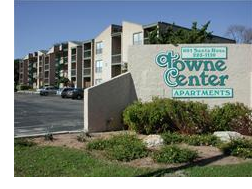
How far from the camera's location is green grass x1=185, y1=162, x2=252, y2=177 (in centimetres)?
659

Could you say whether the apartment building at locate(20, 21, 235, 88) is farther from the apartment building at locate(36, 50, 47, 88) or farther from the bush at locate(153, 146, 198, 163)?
the bush at locate(153, 146, 198, 163)

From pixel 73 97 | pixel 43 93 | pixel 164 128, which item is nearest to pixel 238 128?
pixel 164 128

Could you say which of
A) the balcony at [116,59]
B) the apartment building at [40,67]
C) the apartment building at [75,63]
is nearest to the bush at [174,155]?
the balcony at [116,59]

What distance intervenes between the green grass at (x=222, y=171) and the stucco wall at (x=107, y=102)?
5079mm

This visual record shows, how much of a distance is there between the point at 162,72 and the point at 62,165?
607 centimetres

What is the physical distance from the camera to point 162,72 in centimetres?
1238

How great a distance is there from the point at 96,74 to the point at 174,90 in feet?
142

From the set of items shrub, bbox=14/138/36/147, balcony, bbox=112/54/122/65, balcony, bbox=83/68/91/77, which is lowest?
shrub, bbox=14/138/36/147

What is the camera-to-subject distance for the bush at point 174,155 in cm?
737

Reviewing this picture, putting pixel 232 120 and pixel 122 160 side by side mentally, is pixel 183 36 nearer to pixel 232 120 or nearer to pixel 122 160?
pixel 232 120

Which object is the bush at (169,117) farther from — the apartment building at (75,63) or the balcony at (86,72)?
the apartment building at (75,63)

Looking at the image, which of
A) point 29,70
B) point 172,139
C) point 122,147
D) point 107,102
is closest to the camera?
point 122,147

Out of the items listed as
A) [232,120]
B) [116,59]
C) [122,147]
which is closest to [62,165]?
[122,147]

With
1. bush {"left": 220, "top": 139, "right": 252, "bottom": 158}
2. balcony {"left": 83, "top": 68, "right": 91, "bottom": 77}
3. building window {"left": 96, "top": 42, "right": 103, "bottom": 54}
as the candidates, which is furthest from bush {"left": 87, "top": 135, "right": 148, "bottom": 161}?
balcony {"left": 83, "top": 68, "right": 91, "bottom": 77}
